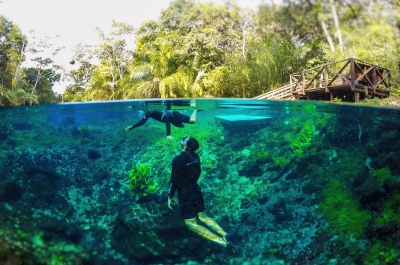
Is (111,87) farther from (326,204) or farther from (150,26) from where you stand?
(326,204)

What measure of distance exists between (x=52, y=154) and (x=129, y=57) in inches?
184

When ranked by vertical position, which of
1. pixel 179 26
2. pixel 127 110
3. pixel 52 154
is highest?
pixel 179 26

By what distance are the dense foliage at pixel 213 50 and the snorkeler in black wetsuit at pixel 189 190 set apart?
1049 mm

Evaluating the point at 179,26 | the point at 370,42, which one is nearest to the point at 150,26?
the point at 179,26

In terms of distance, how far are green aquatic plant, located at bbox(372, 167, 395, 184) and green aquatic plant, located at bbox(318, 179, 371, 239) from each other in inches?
23.1

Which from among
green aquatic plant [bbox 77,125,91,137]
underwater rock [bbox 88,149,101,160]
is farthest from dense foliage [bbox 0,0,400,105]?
green aquatic plant [bbox 77,125,91,137]

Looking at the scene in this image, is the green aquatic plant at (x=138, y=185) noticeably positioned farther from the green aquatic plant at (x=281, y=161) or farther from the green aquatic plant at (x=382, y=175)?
the green aquatic plant at (x=382, y=175)

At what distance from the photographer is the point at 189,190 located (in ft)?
16.5

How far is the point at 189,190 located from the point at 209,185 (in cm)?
202

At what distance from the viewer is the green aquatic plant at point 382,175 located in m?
5.63

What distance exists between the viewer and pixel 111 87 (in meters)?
5.01

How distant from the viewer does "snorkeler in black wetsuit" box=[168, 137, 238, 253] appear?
4.88 meters

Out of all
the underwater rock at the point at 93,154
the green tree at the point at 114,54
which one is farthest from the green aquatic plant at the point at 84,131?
the green tree at the point at 114,54

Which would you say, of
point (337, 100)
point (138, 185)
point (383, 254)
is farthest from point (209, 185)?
point (383, 254)
